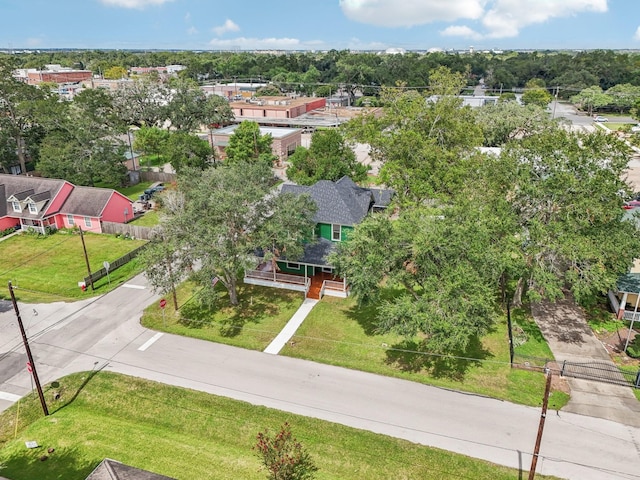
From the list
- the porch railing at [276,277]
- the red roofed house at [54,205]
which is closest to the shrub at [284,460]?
the porch railing at [276,277]

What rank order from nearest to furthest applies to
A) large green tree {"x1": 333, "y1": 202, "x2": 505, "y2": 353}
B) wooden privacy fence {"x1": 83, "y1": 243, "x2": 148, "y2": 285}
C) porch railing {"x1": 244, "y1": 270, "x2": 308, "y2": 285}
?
1. large green tree {"x1": 333, "y1": 202, "x2": 505, "y2": 353}
2. porch railing {"x1": 244, "y1": 270, "x2": 308, "y2": 285}
3. wooden privacy fence {"x1": 83, "y1": 243, "x2": 148, "y2": 285}

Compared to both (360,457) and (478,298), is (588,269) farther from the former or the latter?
(360,457)

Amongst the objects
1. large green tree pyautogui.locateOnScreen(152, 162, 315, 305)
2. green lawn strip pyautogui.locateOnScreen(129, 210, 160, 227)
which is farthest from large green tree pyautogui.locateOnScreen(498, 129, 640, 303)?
green lawn strip pyautogui.locateOnScreen(129, 210, 160, 227)

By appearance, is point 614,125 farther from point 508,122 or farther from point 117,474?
point 117,474

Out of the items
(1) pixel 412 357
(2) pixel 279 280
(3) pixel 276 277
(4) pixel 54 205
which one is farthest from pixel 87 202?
(1) pixel 412 357

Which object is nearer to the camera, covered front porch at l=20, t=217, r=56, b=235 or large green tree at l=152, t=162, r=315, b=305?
large green tree at l=152, t=162, r=315, b=305

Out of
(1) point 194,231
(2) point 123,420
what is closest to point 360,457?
(2) point 123,420

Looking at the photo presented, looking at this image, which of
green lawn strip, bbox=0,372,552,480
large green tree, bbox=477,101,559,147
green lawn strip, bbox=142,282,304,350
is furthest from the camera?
large green tree, bbox=477,101,559,147

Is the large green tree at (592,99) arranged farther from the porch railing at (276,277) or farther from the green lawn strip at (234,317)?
the green lawn strip at (234,317)

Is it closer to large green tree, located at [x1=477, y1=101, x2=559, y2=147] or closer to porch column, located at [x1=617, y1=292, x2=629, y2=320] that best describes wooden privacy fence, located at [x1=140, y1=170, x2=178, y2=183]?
large green tree, located at [x1=477, y1=101, x2=559, y2=147]
